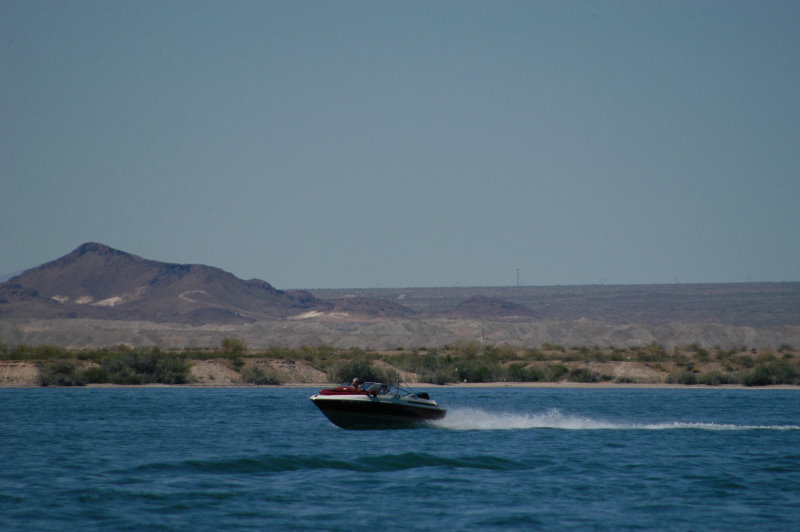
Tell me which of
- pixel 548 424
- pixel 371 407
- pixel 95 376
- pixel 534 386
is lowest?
pixel 534 386

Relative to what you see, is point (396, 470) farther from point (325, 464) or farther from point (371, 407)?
point (371, 407)

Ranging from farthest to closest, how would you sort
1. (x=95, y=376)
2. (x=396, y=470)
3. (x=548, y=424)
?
(x=95, y=376) → (x=548, y=424) → (x=396, y=470)

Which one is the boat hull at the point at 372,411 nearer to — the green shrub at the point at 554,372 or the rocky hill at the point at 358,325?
the green shrub at the point at 554,372

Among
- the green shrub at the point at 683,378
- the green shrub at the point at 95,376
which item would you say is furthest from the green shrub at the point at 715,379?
the green shrub at the point at 95,376

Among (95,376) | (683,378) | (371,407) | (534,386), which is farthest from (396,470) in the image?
(683,378)

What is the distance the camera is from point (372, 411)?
37062mm

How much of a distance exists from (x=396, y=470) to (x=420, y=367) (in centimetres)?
4757

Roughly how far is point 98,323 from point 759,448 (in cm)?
13105

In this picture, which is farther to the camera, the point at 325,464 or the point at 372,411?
the point at 372,411

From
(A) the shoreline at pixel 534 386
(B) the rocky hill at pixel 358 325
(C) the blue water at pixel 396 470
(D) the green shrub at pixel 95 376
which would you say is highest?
(B) the rocky hill at pixel 358 325

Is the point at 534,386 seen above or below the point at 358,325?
below

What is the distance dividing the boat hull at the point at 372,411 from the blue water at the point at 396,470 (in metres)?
0.61

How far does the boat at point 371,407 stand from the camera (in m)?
36.9

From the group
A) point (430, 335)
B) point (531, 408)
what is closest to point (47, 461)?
point (531, 408)
